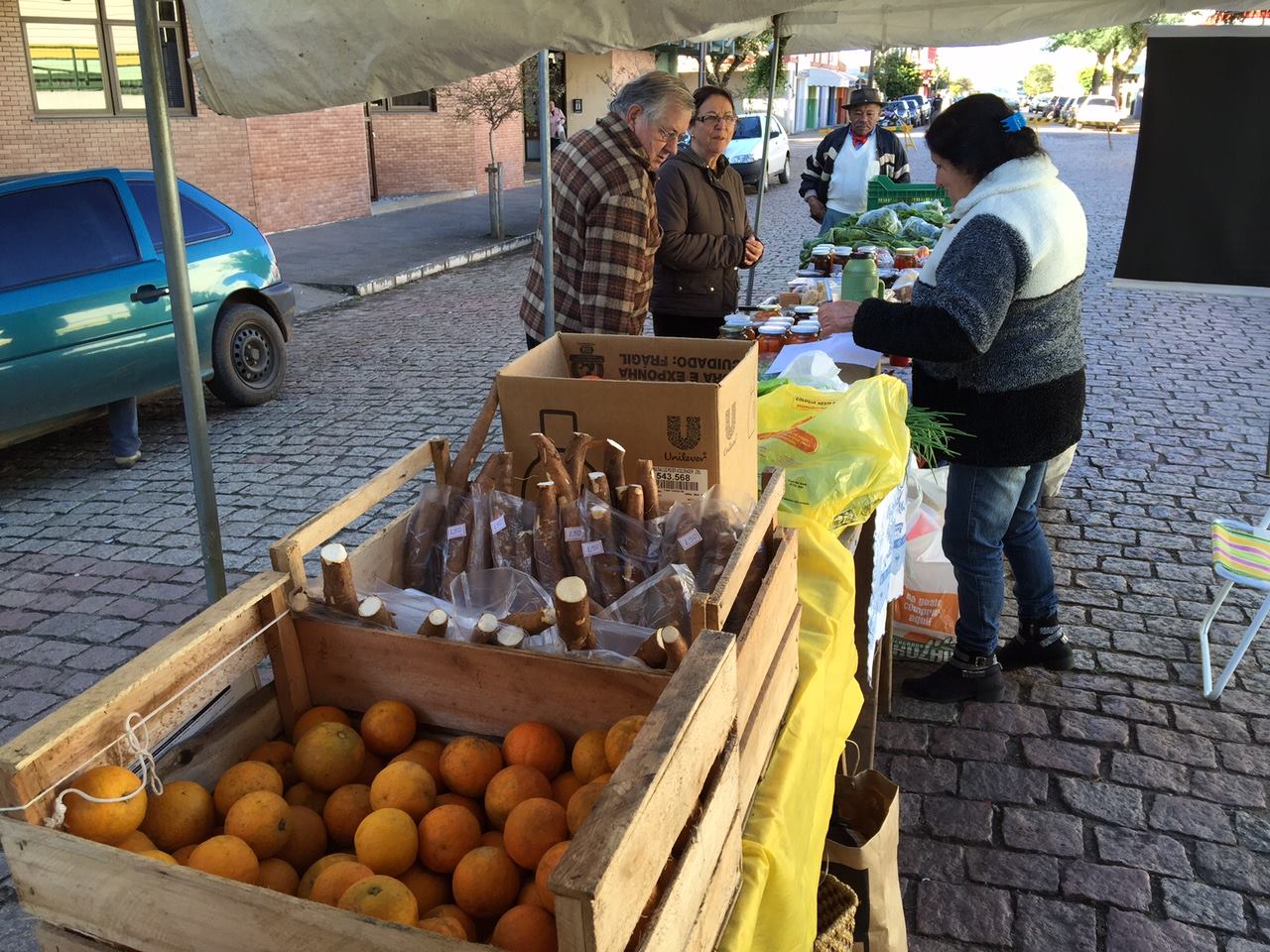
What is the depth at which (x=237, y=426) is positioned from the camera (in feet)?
23.2

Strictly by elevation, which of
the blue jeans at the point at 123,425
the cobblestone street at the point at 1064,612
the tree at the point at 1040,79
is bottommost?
the cobblestone street at the point at 1064,612

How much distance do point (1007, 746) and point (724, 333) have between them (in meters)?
2.03

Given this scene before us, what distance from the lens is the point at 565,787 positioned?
5.50 feet

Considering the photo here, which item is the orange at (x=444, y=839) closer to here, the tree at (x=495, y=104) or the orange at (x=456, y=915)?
the orange at (x=456, y=915)

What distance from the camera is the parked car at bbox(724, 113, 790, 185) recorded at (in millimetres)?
19875

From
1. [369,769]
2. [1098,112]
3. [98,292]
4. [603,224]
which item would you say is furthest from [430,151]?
[1098,112]

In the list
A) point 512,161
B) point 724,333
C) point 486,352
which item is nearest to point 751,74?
point 512,161

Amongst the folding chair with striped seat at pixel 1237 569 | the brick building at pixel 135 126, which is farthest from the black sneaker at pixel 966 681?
the brick building at pixel 135 126

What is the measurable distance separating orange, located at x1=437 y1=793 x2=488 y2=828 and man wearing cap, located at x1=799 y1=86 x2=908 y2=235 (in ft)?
25.6

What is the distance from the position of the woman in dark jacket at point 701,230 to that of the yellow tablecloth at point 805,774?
2.54 m

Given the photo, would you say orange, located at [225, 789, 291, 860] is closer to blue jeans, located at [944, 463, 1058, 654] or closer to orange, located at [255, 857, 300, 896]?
orange, located at [255, 857, 300, 896]

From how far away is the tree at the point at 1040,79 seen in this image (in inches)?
3627

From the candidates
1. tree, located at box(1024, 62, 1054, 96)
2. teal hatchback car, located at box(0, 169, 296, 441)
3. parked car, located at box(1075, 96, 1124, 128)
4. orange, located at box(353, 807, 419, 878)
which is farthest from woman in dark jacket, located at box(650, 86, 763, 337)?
tree, located at box(1024, 62, 1054, 96)

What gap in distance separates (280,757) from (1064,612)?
3.62 m
